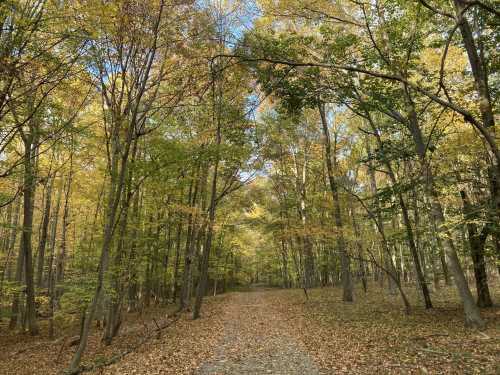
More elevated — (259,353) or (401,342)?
(401,342)

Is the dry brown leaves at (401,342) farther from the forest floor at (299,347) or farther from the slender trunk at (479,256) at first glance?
the slender trunk at (479,256)

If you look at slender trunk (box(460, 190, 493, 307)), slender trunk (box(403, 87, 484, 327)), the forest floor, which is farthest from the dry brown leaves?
slender trunk (box(460, 190, 493, 307))

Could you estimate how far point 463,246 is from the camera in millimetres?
10945

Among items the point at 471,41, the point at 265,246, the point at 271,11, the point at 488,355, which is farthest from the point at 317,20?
the point at 265,246

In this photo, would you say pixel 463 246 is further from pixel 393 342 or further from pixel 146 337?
pixel 146 337

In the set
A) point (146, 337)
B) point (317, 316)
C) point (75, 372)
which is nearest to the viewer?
point (75, 372)

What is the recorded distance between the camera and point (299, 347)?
8594 millimetres

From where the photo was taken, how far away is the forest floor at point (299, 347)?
6734 mm

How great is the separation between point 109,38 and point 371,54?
7585 mm

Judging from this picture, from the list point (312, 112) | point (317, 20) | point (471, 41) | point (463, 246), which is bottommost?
point (463, 246)

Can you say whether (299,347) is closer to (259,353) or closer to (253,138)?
(259,353)

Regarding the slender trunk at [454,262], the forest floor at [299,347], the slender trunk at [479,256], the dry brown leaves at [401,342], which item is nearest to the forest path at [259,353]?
the forest floor at [299,347]

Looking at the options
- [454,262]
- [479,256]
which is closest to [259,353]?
[454,262]

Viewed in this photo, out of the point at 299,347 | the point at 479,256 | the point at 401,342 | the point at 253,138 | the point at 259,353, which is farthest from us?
the point at 253,138
